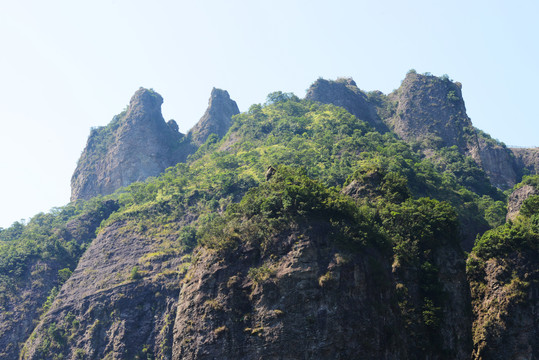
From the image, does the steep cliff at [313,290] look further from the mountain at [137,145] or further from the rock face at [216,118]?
the rock face at [216,118]

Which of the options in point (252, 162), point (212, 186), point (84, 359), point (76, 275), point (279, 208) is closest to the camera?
point (279, 208)

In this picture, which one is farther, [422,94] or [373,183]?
[422,94]

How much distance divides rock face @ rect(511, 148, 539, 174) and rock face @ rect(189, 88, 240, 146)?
216 feet

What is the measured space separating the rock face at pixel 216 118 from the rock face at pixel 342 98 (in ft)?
75.4

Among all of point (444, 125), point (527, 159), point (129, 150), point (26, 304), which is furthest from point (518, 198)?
point (129, 150)

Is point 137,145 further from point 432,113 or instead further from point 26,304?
point 432,113

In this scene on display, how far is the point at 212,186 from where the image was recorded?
9194cm

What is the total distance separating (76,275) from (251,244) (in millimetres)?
43597

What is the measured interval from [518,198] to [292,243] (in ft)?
Answer: 139

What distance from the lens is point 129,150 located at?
448ft

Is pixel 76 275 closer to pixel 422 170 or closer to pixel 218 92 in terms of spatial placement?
pixel 422 170

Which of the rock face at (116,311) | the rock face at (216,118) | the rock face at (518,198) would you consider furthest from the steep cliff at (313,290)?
the rock face at (216,118)

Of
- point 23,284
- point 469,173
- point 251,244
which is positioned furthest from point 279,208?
point 469,173

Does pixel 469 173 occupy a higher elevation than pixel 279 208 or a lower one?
higher
